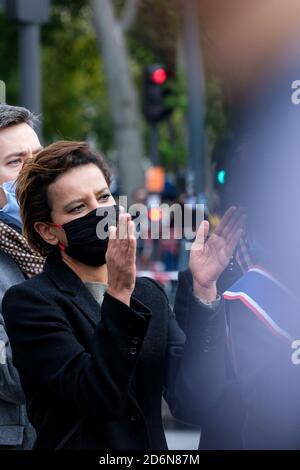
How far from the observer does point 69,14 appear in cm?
3167

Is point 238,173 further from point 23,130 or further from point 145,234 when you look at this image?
point 23,130

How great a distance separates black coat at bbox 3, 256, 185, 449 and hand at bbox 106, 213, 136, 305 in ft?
0.10

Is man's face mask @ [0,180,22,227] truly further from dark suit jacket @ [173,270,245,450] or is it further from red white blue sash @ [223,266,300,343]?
red white blue sash @ [223,266,300,343]

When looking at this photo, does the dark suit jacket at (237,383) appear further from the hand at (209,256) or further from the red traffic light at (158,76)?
the red traffic light at (158,76)

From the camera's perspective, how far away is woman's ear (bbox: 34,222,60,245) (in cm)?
319

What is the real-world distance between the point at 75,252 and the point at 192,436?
4754 mm

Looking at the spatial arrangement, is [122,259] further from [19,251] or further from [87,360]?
[19,251]

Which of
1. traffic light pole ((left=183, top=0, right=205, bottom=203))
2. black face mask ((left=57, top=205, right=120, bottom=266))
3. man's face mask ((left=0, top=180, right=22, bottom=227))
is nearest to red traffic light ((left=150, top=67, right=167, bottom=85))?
traffic light pole ((left=183, top=0, right=205, bottom=203))

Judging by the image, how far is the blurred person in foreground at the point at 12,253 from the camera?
3.46 meters

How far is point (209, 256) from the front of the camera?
2.96 metres

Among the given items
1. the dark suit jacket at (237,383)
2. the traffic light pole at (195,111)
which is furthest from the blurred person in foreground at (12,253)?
the traffic light pole at (195,111)

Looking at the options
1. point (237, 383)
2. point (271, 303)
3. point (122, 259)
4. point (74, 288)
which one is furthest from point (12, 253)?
point (271, 303)

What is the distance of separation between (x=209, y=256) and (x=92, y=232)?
33 cm

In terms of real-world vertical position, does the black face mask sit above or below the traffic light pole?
above
